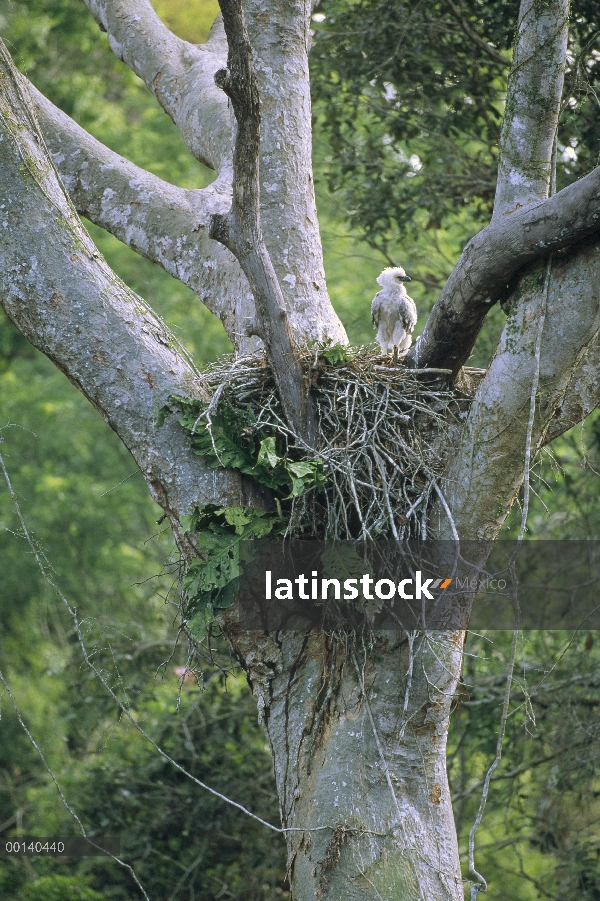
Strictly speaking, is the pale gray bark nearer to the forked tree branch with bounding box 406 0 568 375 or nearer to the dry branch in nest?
the dry branch in nest

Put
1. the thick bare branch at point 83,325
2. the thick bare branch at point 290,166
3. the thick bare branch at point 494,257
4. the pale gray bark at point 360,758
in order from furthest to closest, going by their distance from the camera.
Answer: the thick bare branch at point 290,166, the thick bare branch at point 83,325, the pale gray bark at point 360,758, the thick bare branch at point 494,257

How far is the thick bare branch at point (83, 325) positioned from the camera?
3.39 meters

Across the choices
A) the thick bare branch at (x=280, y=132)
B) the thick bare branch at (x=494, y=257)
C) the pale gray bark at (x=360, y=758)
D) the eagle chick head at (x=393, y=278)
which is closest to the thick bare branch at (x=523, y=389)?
the thick bare branch at (x=494, y=257)

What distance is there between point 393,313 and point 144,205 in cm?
153

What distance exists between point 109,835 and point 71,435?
18.8 ft

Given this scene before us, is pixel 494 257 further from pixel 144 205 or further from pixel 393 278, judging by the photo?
pixel 144 205

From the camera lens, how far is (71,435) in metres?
11.2

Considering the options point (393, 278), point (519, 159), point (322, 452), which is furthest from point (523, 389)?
point (393, 278)

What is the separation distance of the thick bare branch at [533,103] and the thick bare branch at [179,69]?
2.12 m

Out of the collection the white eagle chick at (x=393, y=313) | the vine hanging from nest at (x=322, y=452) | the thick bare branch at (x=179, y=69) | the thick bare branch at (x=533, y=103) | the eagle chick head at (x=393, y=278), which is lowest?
the vine hanging from nest at (x=322, y=452)

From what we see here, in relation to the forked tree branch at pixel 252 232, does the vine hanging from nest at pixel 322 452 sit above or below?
below

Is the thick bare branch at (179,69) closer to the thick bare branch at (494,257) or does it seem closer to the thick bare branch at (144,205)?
the thick bare branch at (144,205)

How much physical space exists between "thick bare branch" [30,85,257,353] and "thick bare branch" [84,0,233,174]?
0.38 metres

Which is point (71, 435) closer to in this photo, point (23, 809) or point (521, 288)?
point (23, 809)
